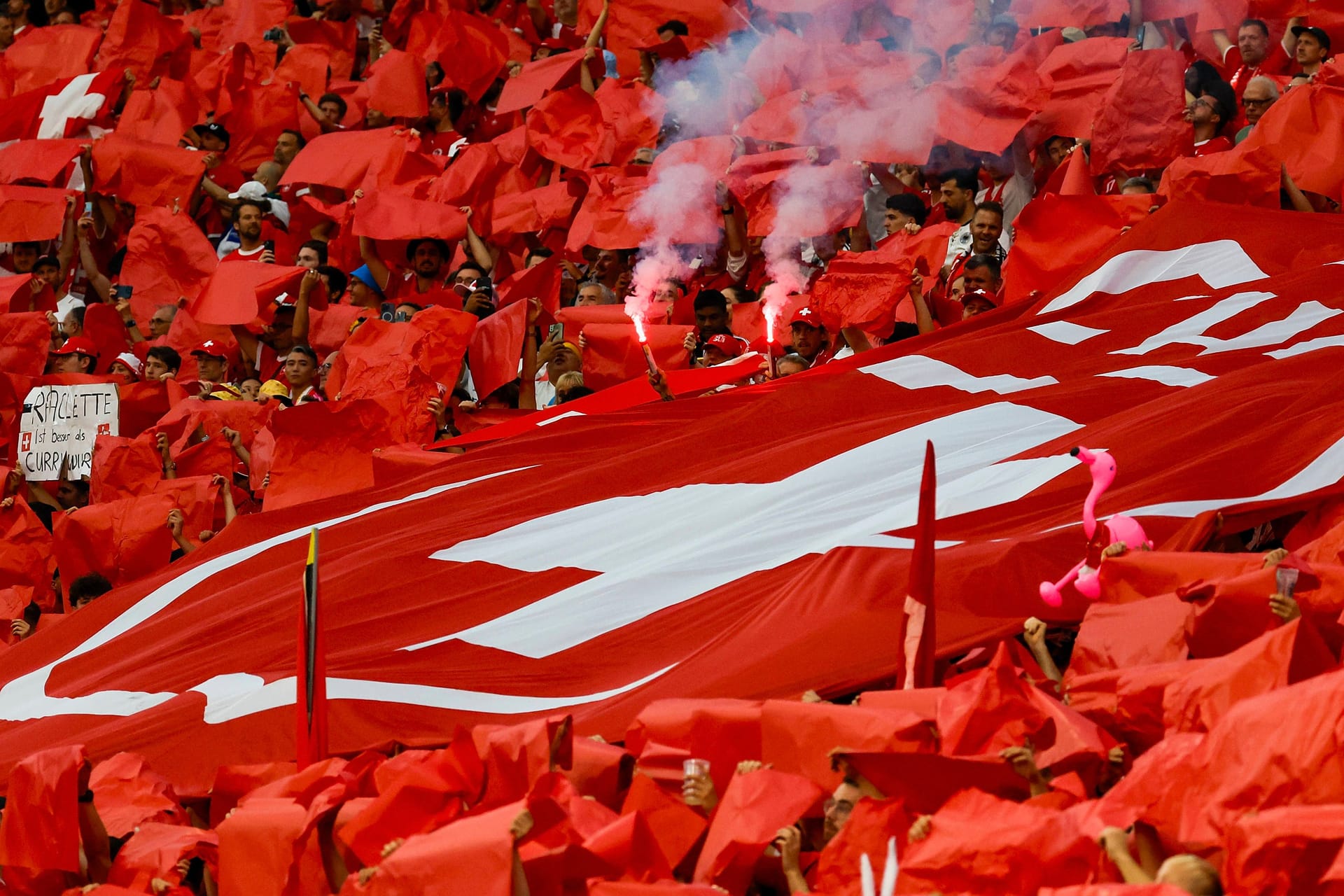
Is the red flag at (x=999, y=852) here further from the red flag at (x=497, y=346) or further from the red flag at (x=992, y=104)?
the red flag at (x=992, y=104)

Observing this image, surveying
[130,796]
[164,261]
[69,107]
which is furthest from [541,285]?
[69,107]

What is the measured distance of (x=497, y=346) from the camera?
19.4ft

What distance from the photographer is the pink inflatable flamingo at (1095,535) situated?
10.6ft

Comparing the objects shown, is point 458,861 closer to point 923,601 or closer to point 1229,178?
point 923,601

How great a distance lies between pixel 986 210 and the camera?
220 inches

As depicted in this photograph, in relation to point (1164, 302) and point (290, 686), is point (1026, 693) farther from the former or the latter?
point (1164, 302)

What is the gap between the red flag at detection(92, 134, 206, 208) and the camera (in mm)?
8406

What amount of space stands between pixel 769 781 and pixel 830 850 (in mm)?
169

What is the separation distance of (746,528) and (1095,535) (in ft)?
3.60

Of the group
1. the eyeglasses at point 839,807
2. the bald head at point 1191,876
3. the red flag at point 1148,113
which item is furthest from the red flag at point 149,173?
the bald head at point 1191,876

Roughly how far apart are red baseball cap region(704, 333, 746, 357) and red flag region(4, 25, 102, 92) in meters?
5.26

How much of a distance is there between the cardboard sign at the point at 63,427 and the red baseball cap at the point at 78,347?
0.83 m

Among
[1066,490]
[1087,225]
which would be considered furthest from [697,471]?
[1087,225]

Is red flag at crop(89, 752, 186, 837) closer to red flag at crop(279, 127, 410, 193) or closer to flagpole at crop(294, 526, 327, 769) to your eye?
flagpole at crop(294, 526, 327, 769)
